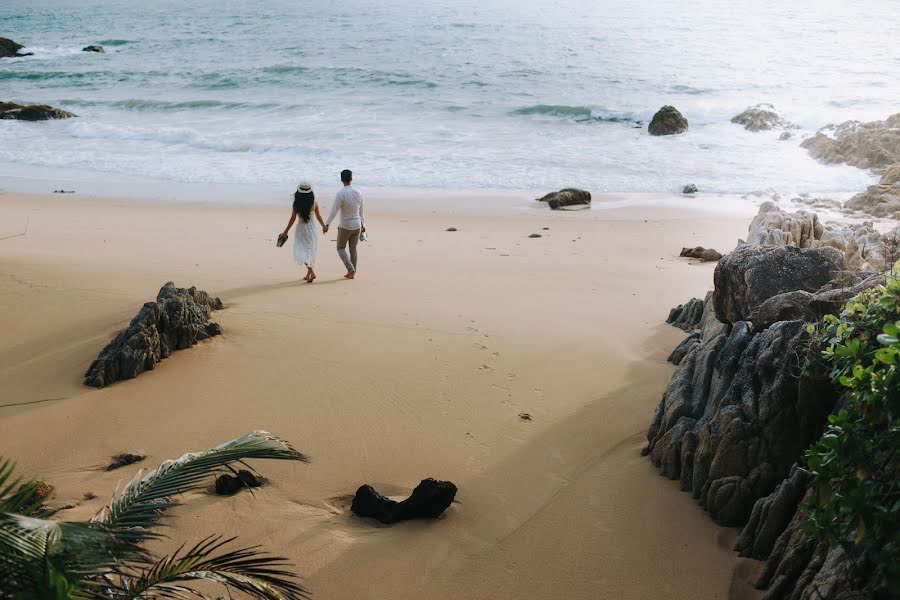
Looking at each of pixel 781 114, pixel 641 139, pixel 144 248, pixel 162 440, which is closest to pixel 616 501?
pixel 162 440

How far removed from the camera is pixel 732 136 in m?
26.9

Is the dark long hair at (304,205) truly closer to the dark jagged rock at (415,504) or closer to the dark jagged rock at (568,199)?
the dark jagged rock at (415,504)

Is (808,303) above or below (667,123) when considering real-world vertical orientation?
above

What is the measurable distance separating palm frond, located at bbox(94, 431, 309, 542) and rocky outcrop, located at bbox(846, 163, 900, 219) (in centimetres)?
→ 1570

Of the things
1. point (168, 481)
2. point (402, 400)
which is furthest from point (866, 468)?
point (402, 400)

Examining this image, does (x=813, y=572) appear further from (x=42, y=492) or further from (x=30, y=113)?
(x=30, y=113)

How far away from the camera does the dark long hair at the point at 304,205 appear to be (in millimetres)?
11156

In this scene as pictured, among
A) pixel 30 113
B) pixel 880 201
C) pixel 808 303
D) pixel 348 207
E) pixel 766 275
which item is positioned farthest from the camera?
pixel 30 113

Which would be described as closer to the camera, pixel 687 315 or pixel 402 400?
pixel 402 400

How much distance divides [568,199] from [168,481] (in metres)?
14.7

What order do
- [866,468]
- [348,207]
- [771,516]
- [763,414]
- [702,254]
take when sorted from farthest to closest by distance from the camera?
[702,254], [348,207], [763,414], [771,516], [866,468]

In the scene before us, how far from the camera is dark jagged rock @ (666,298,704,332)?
910 centimetres

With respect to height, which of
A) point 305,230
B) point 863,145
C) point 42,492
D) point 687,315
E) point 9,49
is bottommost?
point 42,492

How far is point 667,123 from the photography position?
1061 inches
